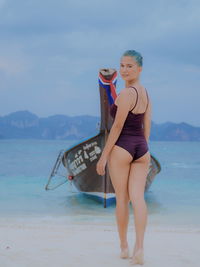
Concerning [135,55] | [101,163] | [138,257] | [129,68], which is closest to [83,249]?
[138,257]

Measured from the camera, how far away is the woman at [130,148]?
3.25 m

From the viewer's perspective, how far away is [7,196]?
469 inches

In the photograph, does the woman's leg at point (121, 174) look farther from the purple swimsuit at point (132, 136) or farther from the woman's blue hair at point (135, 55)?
the woman's blue hair at point (135, 55)

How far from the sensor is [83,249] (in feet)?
12.7

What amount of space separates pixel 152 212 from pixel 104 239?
202 inches

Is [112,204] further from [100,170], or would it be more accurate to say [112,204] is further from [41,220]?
[100,170]

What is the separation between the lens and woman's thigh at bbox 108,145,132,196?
3260mm

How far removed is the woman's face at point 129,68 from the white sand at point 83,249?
4.79 feet

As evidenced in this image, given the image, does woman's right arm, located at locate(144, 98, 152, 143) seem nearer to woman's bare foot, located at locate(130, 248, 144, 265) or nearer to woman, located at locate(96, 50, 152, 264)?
woman, located at locate(96, 50, 152, 264)

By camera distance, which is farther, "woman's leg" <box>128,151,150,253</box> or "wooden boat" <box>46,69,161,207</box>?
"wooden boat" <box>46,69,161,207</box>

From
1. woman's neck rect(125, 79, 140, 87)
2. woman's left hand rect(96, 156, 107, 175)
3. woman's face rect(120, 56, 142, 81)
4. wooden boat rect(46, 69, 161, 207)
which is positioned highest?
woman's face rect(120, 56, 142, 81)

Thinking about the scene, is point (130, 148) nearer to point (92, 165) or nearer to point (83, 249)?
point (83, 249)

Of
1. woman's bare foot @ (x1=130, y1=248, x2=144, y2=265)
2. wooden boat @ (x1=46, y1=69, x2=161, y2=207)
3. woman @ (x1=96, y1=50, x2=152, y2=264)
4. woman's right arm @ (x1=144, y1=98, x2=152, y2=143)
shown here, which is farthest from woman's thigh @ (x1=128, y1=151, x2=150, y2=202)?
wooden boat @ (x1=46, y1=69, x2=161, y2=207)

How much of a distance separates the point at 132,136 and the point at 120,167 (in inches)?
10.1
